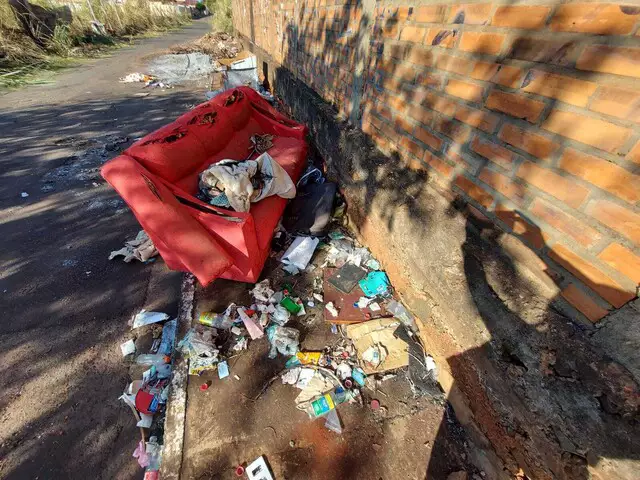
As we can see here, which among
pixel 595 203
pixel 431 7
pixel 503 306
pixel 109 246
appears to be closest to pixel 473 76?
pixel 431 7

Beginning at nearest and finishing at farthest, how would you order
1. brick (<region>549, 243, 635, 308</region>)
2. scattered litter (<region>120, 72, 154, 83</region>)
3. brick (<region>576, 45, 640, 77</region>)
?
1. brick (<region>576, 45, 640, 77</region>)
2. brick (<region>549, 243, 635, 308</region>)
3. scattered litter (<region>120, 72, 154, 83</region>)

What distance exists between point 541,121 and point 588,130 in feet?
0.54

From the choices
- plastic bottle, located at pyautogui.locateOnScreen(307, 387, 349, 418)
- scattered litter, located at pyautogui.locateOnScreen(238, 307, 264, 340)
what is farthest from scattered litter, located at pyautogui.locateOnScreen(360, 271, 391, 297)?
scattered litter, located at pyautogui.locateOnScreen(238, 307, 264, 340)

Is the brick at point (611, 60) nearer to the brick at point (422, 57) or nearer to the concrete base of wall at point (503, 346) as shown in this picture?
the concrete base of wall at point (503, 346)

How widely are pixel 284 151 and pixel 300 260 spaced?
1.43 m

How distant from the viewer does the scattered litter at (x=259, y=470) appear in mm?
1401

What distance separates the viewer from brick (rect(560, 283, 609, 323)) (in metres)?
0.97

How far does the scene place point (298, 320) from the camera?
209cm

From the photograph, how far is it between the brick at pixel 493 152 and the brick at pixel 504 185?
0.05 m

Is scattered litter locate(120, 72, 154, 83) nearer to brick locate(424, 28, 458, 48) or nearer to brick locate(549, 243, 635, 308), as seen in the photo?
brick locate(424, 28, 458, 48)

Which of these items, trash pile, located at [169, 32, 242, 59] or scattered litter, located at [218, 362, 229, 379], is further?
trash pile, located at [169, 32, 242, 59]

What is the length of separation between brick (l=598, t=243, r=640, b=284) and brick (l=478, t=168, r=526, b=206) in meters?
0.34

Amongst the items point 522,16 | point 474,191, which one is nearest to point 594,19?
point 522,16

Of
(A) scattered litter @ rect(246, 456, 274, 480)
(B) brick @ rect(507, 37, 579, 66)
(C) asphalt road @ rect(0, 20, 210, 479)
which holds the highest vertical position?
(B) brick @ rect(507, 37, 579, 66)
